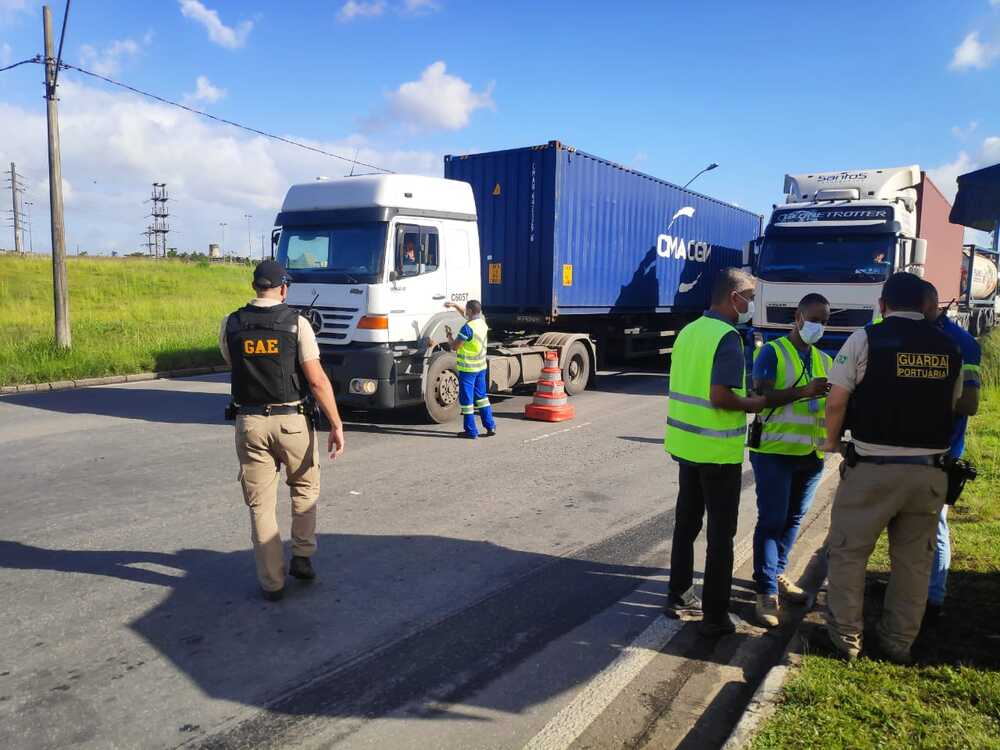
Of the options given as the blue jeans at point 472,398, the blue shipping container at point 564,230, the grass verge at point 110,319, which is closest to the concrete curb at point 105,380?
the grass verge at point 110,319

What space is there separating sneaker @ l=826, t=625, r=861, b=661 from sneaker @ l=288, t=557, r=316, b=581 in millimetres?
2945

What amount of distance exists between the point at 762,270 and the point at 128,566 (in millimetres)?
10608

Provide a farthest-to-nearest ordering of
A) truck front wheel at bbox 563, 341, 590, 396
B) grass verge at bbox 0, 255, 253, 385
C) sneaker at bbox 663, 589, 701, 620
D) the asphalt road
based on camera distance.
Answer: grass verge at bbox 0, 255, 253, 385
truck front wheel at bbox 563, 341, 590, 396
sneaker at bbox 663, 589, 701, 620
the asphalt road

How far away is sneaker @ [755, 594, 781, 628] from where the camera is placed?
4160 mm

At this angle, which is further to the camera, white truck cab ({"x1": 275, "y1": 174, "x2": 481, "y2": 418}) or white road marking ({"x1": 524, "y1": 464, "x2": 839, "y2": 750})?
white truck cab ({"x1": 275, "y1": 174, "x2": 481, "y2": 418})

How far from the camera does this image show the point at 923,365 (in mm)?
3348

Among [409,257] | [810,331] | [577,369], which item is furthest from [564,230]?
[810,331]

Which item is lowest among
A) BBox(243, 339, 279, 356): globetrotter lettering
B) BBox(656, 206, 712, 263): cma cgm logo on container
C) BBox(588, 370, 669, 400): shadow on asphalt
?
BBox(588, 370, 669, 400): shadow on asphalt

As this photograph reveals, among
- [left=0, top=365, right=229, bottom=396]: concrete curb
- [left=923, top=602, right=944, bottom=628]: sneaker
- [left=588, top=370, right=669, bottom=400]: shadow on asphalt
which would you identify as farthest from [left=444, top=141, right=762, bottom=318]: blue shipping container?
[left=923, top=602, right=944, bottom=628]: sneaker

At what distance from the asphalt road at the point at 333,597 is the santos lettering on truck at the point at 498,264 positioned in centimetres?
161

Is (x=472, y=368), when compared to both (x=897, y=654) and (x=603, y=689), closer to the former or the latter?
(x=603, y=689)

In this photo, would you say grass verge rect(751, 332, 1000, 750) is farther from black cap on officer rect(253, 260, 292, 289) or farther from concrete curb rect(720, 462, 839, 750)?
black cap on officer rect(253, 260, 292, 289)

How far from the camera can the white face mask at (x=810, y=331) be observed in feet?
13.5

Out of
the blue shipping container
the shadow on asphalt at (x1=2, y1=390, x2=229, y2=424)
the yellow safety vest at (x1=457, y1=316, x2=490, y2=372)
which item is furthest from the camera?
the blue shipping container
